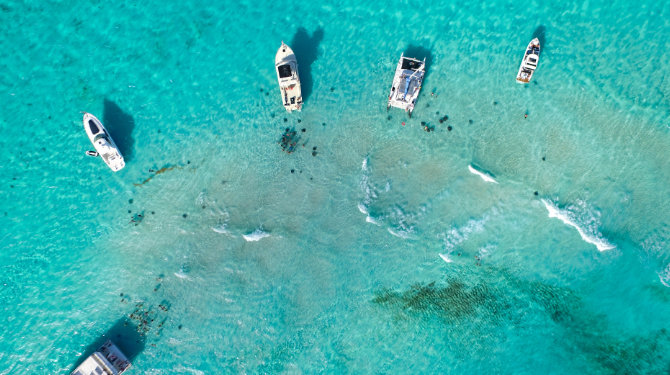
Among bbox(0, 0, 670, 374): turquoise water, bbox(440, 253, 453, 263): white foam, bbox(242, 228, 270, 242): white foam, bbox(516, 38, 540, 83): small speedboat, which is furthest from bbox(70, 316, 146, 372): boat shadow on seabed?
bbox(516, 38, 540, 83): small speedboat

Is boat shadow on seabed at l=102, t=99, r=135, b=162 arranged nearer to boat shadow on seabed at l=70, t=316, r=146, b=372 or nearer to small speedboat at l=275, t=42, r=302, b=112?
small speedboat at l=275, t=42, r=302, b=112

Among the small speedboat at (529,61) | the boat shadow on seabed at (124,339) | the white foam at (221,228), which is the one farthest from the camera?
the boat shadow on seabed at (124,339)

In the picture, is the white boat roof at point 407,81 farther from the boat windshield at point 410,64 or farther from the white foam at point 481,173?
the white foam at point 481,173

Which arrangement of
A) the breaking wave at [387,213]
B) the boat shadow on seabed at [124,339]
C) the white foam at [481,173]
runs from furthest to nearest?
1. the boat shadow on seabed at [124,339]
2. the breaking wave at [387,213]
3. the white foam at [481,173]

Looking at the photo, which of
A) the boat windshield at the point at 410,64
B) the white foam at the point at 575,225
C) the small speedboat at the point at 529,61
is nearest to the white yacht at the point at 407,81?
the boat windshield at the point at 410,64

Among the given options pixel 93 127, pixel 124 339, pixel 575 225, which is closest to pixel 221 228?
A: pixel 93 127

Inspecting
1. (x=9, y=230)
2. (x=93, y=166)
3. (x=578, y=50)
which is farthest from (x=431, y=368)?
(x=9, y=230)

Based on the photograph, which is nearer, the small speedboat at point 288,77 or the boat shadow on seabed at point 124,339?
the small speedboat at point 288,77

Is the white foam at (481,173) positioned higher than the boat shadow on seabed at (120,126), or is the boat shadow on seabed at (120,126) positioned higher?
the white foam at (481,173)
